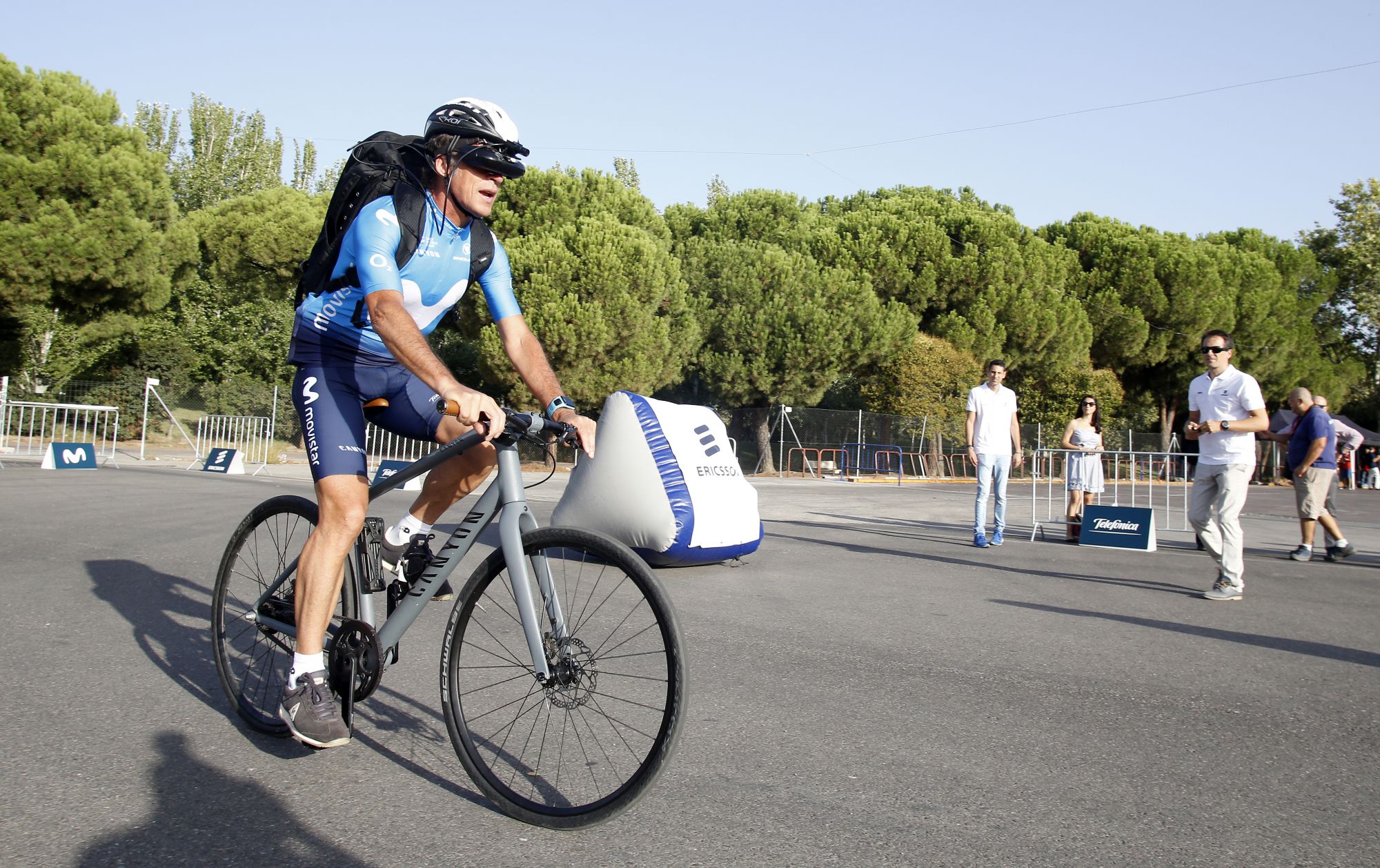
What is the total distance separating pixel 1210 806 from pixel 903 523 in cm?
1136

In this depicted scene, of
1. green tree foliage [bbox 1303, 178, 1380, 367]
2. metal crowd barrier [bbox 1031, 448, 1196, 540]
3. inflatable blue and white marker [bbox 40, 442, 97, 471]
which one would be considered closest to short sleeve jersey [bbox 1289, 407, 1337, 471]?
metal crowd barrier [bbox 1031, 448, 1196, 540]

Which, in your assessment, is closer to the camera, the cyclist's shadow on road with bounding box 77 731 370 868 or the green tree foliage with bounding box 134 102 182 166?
the cyclist's shadow on road with bounding box 77 731 370 868

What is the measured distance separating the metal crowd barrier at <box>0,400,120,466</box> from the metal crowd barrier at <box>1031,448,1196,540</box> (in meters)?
16.8

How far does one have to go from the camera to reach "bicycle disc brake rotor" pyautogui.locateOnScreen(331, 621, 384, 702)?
10.7 ft

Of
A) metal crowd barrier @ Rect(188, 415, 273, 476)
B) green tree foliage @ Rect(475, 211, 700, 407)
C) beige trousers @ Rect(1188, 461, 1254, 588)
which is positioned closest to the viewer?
beige trousers @ Rect(1188, 461, 1254, 588)

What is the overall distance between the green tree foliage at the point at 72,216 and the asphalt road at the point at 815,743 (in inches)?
962

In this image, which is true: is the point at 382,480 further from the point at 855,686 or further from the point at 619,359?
the point at 619,359

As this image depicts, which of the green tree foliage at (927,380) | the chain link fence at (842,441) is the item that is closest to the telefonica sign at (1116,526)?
the chain link fence at (842,441)

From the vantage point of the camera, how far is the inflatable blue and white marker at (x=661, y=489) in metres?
7.75

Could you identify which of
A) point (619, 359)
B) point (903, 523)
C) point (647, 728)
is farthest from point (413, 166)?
point (619, 359)

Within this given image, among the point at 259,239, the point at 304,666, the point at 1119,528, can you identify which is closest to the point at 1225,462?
the point at 1119,528

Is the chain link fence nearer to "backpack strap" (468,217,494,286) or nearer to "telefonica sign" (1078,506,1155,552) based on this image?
"telefonica sign" (1078,506,1155,552)

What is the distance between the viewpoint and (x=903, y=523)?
14.4m

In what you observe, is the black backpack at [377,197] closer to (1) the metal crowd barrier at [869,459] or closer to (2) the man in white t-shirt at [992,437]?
(2) the man in white t-shirt at [992,437]
